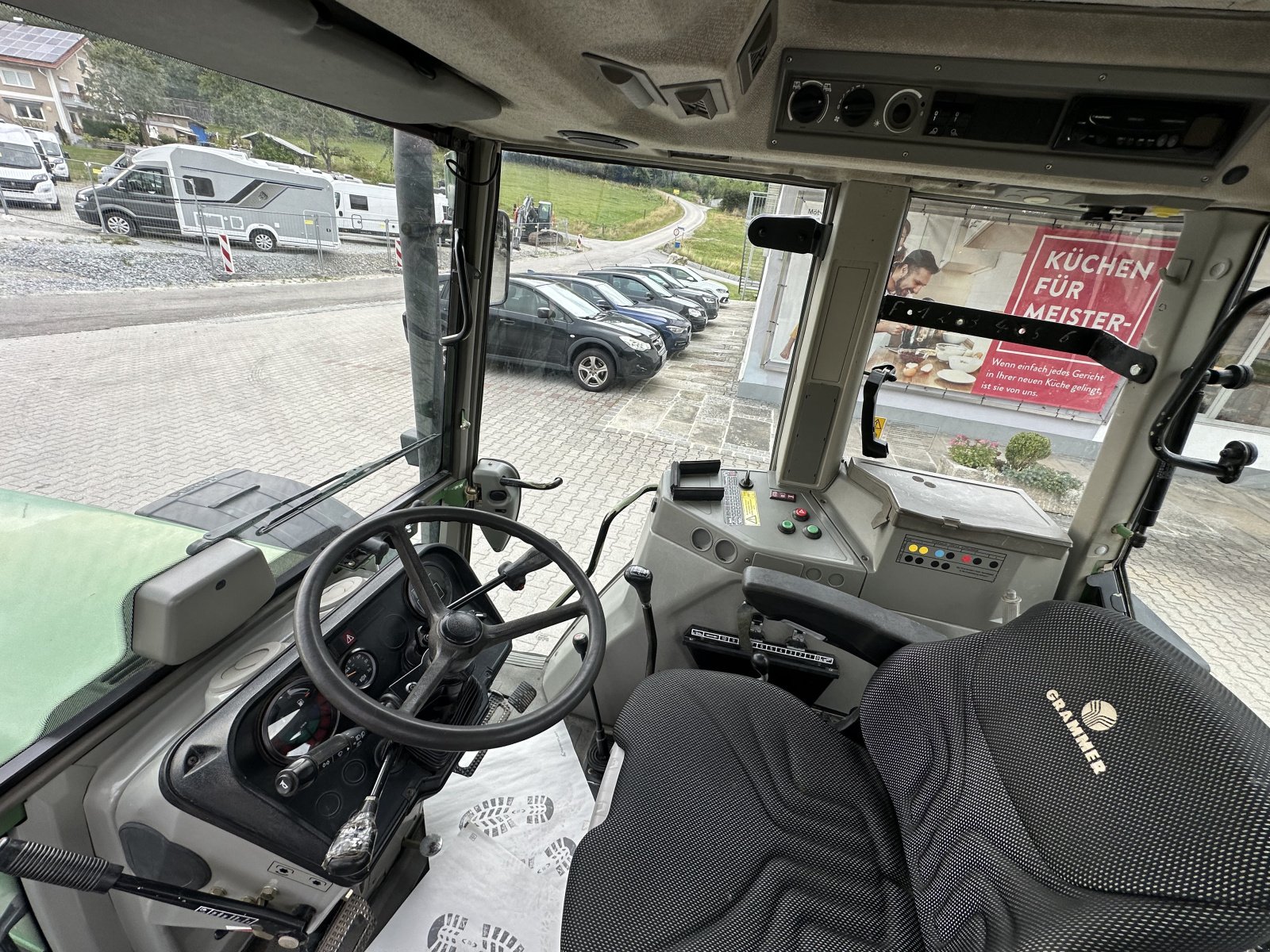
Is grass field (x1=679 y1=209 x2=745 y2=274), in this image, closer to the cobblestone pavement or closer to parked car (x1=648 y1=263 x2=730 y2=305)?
parked car (x1=648 y1=263 x2=730 y2=305)

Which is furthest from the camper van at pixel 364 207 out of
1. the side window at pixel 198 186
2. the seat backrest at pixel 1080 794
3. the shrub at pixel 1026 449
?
the shrub at pixel 1026 449

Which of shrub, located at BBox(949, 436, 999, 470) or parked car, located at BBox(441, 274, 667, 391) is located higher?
parked car, located at BBox(441, 274, 667, 391)

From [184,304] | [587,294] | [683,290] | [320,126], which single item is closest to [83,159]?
[184,304]

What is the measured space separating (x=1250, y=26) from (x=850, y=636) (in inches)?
55.0

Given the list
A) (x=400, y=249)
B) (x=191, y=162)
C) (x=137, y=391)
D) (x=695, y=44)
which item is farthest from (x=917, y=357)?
(x=137, y=391)

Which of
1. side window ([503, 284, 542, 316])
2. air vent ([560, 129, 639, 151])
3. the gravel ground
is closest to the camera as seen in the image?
the gravel ground

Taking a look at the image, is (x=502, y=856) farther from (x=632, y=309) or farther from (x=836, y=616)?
(x=632, y=309)

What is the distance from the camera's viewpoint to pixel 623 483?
2.51 metres

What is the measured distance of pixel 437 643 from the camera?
118cm

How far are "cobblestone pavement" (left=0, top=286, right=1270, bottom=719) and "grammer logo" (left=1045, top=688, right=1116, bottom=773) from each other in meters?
1.31

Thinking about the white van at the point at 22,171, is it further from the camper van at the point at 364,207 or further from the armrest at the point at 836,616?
the armrest at the point at 836,616

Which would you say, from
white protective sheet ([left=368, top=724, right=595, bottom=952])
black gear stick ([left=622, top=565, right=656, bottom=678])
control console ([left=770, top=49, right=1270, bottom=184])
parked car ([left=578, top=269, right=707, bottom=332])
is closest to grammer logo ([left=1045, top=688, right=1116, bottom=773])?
black gear stick ([left=622, top=565, right=656, bottom=678])

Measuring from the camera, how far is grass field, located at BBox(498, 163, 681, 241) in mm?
1867

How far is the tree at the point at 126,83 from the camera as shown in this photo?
83cm
